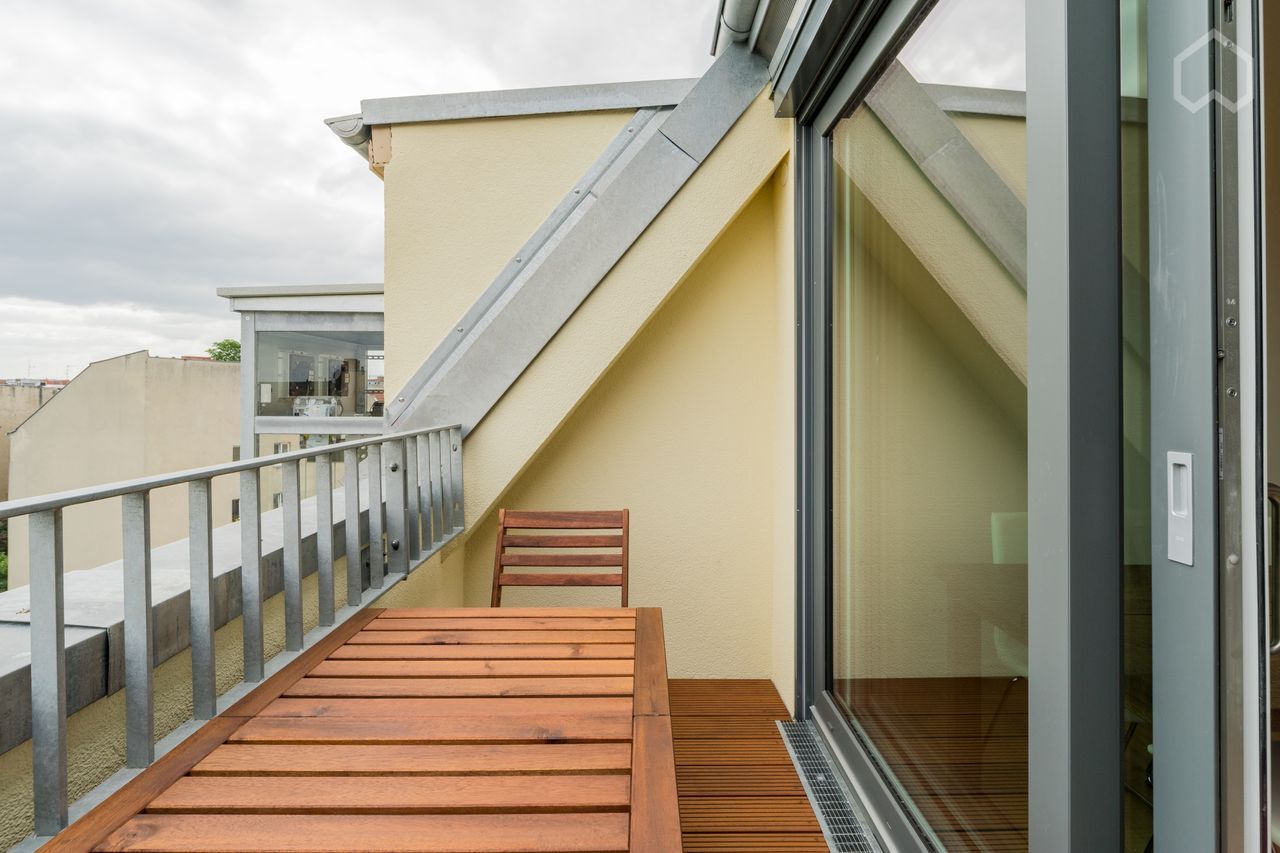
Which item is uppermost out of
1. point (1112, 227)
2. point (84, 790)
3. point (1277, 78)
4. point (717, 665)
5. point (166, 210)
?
point (166, 210)

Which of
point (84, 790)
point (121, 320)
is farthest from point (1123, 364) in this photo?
point (121, 320)

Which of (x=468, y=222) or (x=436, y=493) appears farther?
(x=468, y=222)

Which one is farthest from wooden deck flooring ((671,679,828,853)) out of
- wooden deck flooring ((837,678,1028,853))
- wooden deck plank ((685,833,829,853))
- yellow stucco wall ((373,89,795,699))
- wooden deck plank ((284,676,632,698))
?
wooden deck plank ((284,676,632,698))

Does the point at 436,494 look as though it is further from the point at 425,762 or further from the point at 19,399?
the point at 19,399

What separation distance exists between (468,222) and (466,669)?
7.30 feet

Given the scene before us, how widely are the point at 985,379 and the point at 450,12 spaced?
4734 mm

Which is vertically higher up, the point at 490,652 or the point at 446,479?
the point at 446,479

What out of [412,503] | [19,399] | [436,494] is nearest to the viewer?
[412,503]

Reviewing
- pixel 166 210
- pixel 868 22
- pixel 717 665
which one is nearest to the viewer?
pixel 868 22

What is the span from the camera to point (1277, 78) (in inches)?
28.3

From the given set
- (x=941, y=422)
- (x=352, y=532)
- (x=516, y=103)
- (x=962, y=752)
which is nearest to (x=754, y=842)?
(x=962, y=752)

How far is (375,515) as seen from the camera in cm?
202

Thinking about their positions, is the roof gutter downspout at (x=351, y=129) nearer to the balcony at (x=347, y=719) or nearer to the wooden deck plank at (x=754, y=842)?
the balcony at (x=347, y=719)

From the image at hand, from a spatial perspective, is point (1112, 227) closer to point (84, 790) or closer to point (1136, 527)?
point (1136, 527)
